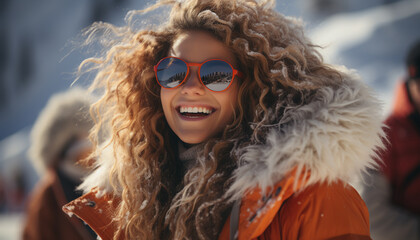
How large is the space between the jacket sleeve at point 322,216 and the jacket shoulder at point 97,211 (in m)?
0.69

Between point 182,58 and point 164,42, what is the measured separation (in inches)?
10.2

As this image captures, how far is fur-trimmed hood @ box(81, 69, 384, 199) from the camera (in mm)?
1151

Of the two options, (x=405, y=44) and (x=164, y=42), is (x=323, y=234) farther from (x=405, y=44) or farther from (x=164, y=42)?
(x=405, y=44)

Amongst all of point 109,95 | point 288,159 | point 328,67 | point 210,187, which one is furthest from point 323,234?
point 109,95

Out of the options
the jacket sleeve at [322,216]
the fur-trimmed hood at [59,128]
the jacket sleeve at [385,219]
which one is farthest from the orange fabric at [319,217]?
the fur-trimmed hood at [59,128]

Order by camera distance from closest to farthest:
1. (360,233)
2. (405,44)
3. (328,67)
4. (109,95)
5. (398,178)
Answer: (360,233), (328,67), (109,95), (398,178), (405,44)

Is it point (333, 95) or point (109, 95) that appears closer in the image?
point (333, 95)

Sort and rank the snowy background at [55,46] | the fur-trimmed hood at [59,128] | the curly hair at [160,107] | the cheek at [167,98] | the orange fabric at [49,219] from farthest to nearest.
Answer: the snowy background at [55,46]
the fur-trimmed hood at [59,128]
the orange fabric at [49,219]
the cheek at [167,98]
the curly hair at [160,107]

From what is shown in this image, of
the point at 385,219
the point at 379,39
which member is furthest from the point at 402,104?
the point at 379,39

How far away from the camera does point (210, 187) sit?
134 cm

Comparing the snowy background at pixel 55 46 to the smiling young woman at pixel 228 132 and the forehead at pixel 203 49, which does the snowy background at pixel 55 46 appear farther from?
the forehead at pixel 203 49

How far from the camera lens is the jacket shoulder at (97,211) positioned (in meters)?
1.51

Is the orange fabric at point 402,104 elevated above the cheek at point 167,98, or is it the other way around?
the cheek at point 167,98

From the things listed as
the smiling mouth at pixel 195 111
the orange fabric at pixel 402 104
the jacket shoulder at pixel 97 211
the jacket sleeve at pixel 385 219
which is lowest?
the jacket sleeve at pixel 385 219
